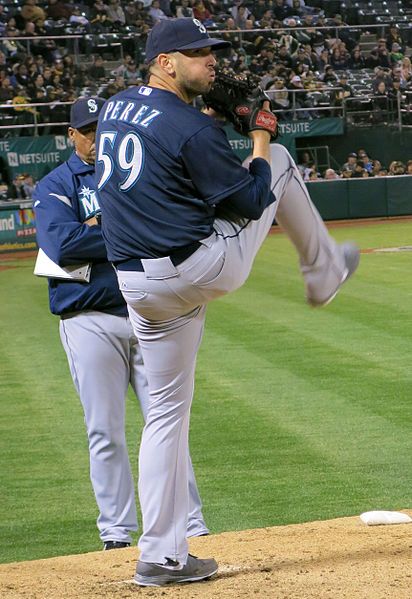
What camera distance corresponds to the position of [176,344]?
359 cm

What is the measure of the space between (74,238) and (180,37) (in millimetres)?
1350

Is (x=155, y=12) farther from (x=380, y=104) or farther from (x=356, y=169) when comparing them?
(x=356, y=169)

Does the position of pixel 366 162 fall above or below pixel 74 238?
below

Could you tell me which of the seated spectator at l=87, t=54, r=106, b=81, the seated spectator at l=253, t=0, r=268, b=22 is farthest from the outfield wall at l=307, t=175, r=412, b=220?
the seated spectator at l=253, t=0, r=268, b=22

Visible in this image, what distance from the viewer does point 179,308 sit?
3508 mm

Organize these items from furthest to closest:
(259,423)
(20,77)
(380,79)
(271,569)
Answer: (380,79) → (20,77) → (259,423) → (271,569)

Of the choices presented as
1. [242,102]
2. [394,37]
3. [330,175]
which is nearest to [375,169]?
[330,175]

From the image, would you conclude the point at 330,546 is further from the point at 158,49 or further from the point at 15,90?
the point at 15,90

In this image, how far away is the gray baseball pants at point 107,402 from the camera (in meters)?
4.60

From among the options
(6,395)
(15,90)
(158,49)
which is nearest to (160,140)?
(158,49)

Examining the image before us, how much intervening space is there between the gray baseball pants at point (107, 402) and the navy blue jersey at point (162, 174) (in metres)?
1.12

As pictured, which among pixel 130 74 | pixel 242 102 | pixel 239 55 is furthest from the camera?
pixel 239 55

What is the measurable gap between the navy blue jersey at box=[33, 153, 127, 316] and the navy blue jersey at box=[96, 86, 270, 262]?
3.22 ft

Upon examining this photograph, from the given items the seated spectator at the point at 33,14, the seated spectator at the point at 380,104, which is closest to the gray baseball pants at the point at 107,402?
the seated spectator at the point at 380,104
